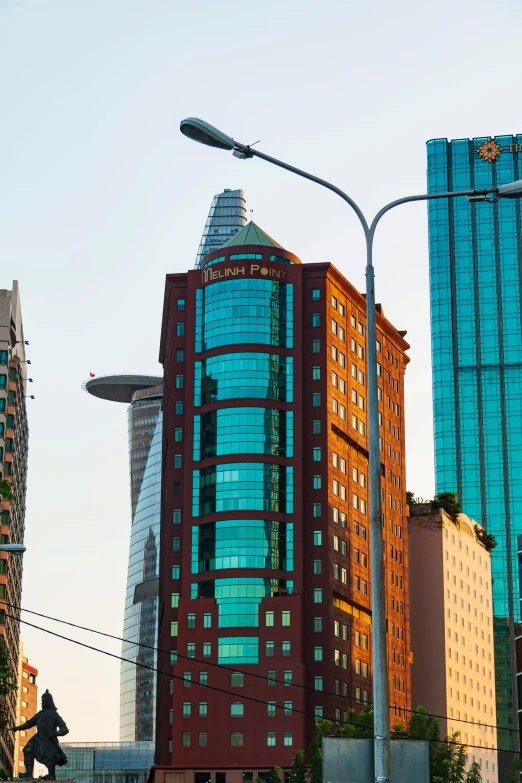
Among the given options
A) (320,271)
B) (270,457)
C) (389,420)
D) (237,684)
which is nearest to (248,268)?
(320,271)

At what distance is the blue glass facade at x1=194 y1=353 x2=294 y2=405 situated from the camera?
156m

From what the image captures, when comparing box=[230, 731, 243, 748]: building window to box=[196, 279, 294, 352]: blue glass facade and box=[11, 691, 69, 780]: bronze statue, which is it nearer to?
box=[196, 279, 294, 352]: blue glass facade

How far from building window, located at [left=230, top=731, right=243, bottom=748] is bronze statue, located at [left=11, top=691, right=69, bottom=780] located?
9110 centimetres

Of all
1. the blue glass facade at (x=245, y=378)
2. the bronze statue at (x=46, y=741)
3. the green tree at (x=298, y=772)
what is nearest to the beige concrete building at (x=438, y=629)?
the blue glass facade at (x=245, y=378)

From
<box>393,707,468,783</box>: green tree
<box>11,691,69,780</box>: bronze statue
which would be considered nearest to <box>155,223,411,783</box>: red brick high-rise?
<box>393,707,468,783</box>: green tree

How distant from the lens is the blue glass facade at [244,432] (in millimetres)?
153625

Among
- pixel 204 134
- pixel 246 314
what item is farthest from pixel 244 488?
pixel 204 134

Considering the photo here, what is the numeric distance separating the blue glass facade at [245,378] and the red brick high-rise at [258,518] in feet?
0.53

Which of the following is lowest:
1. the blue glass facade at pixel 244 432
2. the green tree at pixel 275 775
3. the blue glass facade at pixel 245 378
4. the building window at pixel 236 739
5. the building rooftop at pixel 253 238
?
the green tree at pixel 275 775

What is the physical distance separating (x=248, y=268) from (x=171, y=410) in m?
19.3

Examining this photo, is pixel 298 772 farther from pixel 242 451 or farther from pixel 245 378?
pixel 245 378

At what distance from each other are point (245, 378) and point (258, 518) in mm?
16008

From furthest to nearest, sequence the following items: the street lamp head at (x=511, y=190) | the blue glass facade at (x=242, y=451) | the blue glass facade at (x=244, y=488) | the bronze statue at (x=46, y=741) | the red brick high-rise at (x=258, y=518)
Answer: the blue glass facade at (x=244, y=488)
the blue glass facade at (x=242, y=451)
the red brick high-rise at (x=258, y=518)
the bronze statue at (x=46, y=741)
the street lamp head at (x=511, y=190)

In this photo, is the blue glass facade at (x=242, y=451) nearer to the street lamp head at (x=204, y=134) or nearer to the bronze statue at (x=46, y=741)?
the bronze statue at (x=46, y=741)
